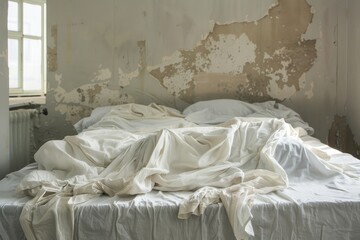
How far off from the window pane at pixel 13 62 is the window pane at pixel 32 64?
9cm

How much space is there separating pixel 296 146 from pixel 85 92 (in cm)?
261

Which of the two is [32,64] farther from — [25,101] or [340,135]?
[340,135]

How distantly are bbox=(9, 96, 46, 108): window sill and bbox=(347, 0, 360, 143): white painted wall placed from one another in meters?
3.15

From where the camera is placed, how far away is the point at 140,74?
163 inches

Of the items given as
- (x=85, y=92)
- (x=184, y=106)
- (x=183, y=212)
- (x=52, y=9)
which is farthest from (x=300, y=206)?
(x=52, y=9)

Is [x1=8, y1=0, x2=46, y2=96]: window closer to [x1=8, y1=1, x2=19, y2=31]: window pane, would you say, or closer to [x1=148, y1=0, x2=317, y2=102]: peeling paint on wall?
[x1=8, y1=1, x2=19, y2=31]: window pane

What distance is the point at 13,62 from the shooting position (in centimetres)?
406

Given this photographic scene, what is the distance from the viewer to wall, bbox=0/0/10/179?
7.48ft

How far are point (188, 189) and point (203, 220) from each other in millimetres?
223

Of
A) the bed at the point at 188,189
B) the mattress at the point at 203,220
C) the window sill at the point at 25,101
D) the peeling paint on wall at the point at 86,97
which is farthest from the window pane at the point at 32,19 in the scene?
the mattress at the point at 203,220

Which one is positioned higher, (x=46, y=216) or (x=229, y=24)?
(x=229, y=24)

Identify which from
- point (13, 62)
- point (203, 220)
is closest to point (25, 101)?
point (13, 62)

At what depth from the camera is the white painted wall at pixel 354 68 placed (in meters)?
3.78

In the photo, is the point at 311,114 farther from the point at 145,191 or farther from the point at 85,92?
the point at 145,191
